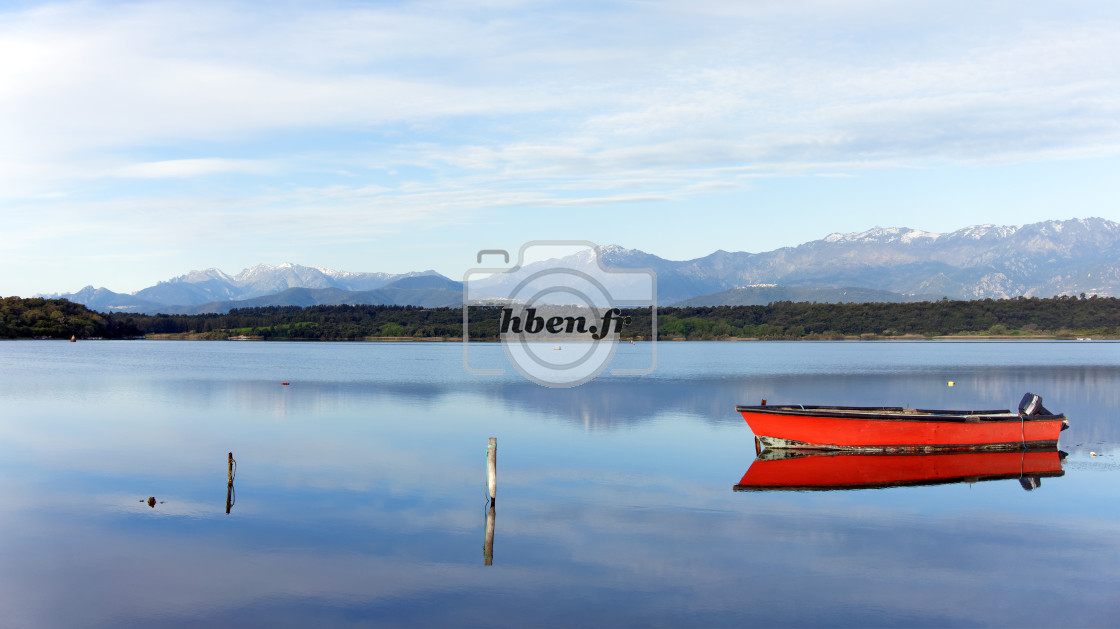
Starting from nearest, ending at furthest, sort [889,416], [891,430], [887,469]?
[887,469] < [889,416] < [891,430]

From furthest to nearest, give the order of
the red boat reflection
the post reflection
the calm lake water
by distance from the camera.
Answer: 1. the red boat reflection
2. the post reflection
3. the calm lake water

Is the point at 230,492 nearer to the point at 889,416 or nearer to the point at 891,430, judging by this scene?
the point at 889,416

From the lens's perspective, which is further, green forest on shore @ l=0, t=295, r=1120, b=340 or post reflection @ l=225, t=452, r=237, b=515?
green forest on shore @ l=0, t=295, r=1120, b=340

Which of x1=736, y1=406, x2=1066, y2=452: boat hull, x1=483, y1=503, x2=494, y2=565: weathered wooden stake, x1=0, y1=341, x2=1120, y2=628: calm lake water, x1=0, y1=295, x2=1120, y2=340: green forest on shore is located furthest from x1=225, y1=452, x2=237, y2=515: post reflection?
x1=0, y1=295, x2=1120, y2=340: green forest on shore

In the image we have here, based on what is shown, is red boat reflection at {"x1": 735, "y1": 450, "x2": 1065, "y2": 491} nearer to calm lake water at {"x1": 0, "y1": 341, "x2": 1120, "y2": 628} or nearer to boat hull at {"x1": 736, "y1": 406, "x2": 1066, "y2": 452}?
boat hull at {"x1": 736, "y1": 406, "x2": 1066, "y2": 452}

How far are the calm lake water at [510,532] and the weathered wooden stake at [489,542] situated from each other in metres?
0.15

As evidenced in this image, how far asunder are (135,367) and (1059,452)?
236 ft

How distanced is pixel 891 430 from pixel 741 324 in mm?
168579

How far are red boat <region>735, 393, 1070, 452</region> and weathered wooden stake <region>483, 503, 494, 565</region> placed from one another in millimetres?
11592

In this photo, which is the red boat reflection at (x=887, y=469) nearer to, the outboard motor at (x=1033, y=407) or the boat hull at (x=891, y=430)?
the boat hull at (x=891, y=430)

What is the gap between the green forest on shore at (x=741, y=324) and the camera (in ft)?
564

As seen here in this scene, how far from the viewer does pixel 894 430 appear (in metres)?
27.9

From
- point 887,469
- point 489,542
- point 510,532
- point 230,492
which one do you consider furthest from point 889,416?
point 230,492

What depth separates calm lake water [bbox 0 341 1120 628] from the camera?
13.8 meters
